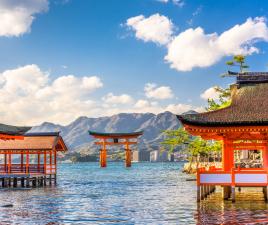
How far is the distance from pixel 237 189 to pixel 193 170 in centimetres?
4298

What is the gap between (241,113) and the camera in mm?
28984

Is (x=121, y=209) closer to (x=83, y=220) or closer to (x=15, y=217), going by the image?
(x=83, y=220)

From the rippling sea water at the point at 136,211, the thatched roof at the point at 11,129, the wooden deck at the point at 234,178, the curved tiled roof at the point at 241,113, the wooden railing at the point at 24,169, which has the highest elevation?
the curved tiled roof at the point at 241,113

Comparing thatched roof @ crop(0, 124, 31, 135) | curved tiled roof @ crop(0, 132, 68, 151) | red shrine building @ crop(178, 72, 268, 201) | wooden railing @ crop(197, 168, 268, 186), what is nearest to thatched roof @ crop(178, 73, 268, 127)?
red shrine building @ crop(178, 72, 268, 201)

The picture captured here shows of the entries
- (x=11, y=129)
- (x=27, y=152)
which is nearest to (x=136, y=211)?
(x=11, y=129)

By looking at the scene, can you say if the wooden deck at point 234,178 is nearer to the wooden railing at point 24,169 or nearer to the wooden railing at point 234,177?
the wooden railing at point 234,177

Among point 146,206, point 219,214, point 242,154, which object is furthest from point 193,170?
point 219,214

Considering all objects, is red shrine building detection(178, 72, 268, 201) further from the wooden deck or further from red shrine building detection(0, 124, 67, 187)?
red shrine building detection(0, 124, 67, 187)

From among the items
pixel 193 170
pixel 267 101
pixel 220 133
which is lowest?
pixel 193 170

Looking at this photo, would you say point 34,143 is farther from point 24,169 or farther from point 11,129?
point 11,129

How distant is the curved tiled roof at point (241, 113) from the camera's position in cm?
2795

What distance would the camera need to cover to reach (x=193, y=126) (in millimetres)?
→ 28375

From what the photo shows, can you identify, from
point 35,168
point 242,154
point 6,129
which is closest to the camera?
point 6,129

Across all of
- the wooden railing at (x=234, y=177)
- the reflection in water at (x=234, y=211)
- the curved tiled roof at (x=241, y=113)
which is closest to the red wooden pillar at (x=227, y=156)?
the wooden railing at (x=234, y=177)
